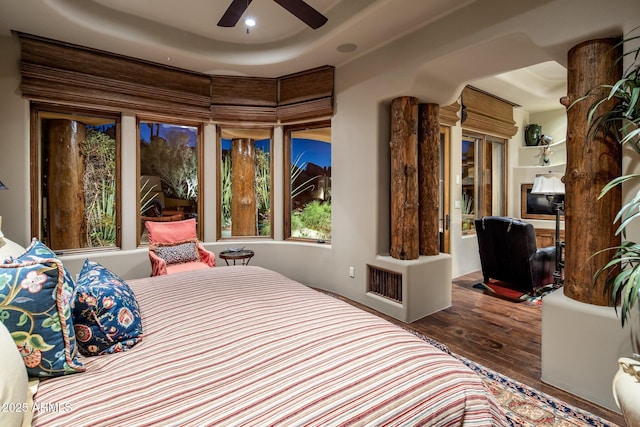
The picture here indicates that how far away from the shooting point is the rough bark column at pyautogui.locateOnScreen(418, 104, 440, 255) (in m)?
3.63

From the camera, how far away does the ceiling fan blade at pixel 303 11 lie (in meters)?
2.19

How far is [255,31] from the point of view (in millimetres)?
3643

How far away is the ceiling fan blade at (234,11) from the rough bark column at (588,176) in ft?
7.50

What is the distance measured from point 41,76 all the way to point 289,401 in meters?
4.09

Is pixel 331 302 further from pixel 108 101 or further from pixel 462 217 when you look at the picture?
pixel 462 217

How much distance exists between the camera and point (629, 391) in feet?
4.72

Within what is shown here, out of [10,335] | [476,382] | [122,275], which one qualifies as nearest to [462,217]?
[476,382]

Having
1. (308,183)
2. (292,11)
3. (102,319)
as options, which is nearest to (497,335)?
(308,183)

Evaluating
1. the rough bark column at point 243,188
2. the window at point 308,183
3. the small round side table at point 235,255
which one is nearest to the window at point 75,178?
the small round side table at point 235,255

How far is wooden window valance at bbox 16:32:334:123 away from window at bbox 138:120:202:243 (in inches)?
12.1

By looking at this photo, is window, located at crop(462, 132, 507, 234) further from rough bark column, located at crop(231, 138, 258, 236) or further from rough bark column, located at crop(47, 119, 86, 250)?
rough bark column, located at crop(47, 119, 86, 250)

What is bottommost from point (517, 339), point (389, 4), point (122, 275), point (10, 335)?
point (517, 339)

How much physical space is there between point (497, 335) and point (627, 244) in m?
1.65

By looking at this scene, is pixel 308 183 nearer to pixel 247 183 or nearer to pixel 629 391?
pixel 247 183
